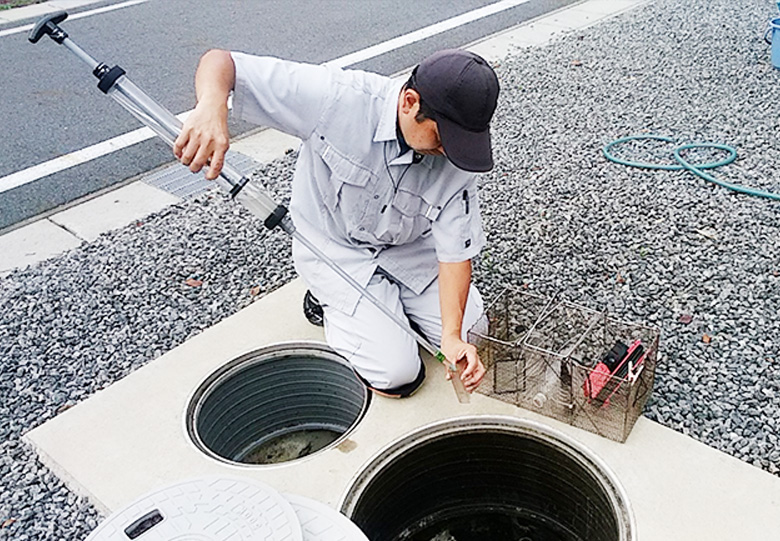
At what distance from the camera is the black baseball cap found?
180cm

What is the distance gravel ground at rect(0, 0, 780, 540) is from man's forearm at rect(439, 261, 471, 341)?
72cm

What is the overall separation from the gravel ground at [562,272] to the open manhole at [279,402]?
0.41 meters

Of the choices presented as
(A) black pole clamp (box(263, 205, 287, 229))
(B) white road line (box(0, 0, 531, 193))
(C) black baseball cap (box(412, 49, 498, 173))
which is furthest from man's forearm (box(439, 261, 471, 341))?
(B) white road line (box(0, 0, 531, 193))

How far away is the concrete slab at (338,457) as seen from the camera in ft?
6.34

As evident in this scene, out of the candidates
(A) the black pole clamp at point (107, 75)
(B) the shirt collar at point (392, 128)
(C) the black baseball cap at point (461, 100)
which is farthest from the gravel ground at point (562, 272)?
(A) the black pole clamp at point (107, 75)

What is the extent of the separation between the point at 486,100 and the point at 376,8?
5883 millimetres

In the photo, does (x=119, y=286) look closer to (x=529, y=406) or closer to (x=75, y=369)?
(x=75, y=369)

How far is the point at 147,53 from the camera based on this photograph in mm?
6223

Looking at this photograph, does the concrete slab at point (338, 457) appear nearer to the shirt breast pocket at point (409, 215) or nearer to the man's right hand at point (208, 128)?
the shirt breast pocket at point (409, 215)

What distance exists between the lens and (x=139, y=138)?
4688mm

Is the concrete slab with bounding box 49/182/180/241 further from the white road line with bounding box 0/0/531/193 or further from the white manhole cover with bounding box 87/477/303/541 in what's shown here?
the white manhole cover with bounding box 87/477/303/541

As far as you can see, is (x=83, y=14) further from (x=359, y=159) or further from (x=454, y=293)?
(x=454, y=293)

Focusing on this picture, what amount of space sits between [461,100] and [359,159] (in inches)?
19.6

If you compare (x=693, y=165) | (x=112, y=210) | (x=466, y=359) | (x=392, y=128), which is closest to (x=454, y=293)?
(x=466, y=359)
